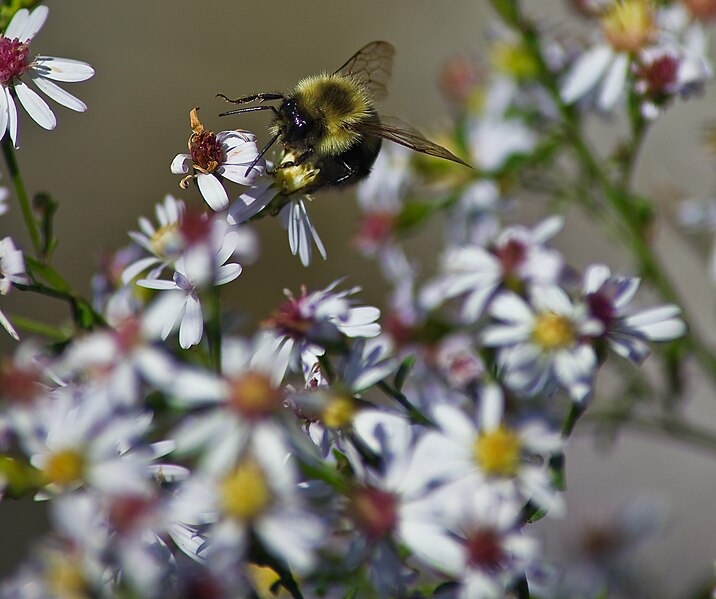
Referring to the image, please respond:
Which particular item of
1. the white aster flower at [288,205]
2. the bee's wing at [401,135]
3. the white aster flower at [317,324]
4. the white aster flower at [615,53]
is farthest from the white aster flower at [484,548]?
the white aster flower at [615,53]

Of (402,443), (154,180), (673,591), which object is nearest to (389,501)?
(402,443)

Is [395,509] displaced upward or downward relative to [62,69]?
downward

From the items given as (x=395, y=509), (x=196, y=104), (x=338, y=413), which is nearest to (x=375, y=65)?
(x=338, y=413)

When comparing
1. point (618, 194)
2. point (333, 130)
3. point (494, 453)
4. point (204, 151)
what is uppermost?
point (204, 151)

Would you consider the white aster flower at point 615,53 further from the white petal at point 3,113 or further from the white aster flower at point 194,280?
the white petal at point 3,113

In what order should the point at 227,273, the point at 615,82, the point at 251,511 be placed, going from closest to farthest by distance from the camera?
the point at 251,511
the point at 227,273
the point at 615,82

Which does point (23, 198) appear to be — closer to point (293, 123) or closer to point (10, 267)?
point (10, 267)

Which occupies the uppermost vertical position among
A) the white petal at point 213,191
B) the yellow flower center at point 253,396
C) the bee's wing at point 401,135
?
the white petal at point 213,191

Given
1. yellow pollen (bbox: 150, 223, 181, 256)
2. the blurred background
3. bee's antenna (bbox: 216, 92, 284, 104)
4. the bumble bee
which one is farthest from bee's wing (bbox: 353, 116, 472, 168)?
the blurred background
